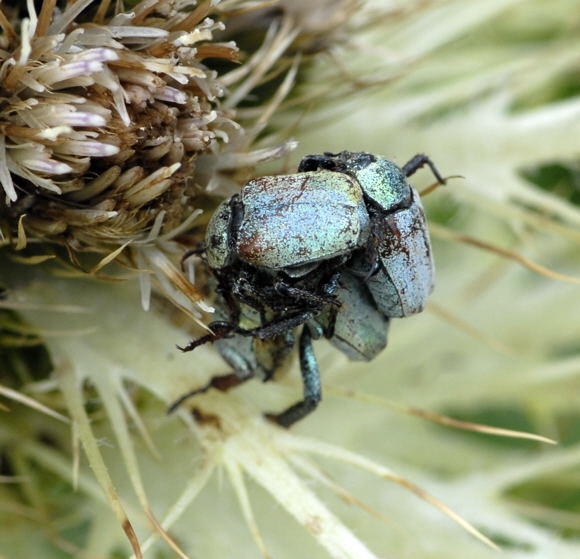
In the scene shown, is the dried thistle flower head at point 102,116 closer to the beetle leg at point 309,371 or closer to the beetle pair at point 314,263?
the beetle pair at point 314,263

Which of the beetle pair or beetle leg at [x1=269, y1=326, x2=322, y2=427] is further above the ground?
the beetle pair

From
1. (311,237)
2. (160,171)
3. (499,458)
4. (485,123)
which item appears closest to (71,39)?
(160,171)

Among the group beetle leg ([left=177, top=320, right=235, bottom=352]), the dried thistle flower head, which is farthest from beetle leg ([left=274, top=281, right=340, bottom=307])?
the dried thistle flower head

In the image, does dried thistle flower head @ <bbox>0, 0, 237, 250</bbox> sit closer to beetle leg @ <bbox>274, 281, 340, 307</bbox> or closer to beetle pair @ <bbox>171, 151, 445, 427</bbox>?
beetle pair @ <bbox>171, 151, 445, 427</bbox>

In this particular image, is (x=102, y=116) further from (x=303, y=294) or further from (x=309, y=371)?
(x=309, y=371)

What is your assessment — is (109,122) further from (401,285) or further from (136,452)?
(136,452)

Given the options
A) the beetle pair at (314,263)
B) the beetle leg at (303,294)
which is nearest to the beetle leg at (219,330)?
the beetle pair at (314,263)

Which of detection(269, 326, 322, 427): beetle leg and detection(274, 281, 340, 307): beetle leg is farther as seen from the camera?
detection(269, 326, 322, 427): beetle leg
